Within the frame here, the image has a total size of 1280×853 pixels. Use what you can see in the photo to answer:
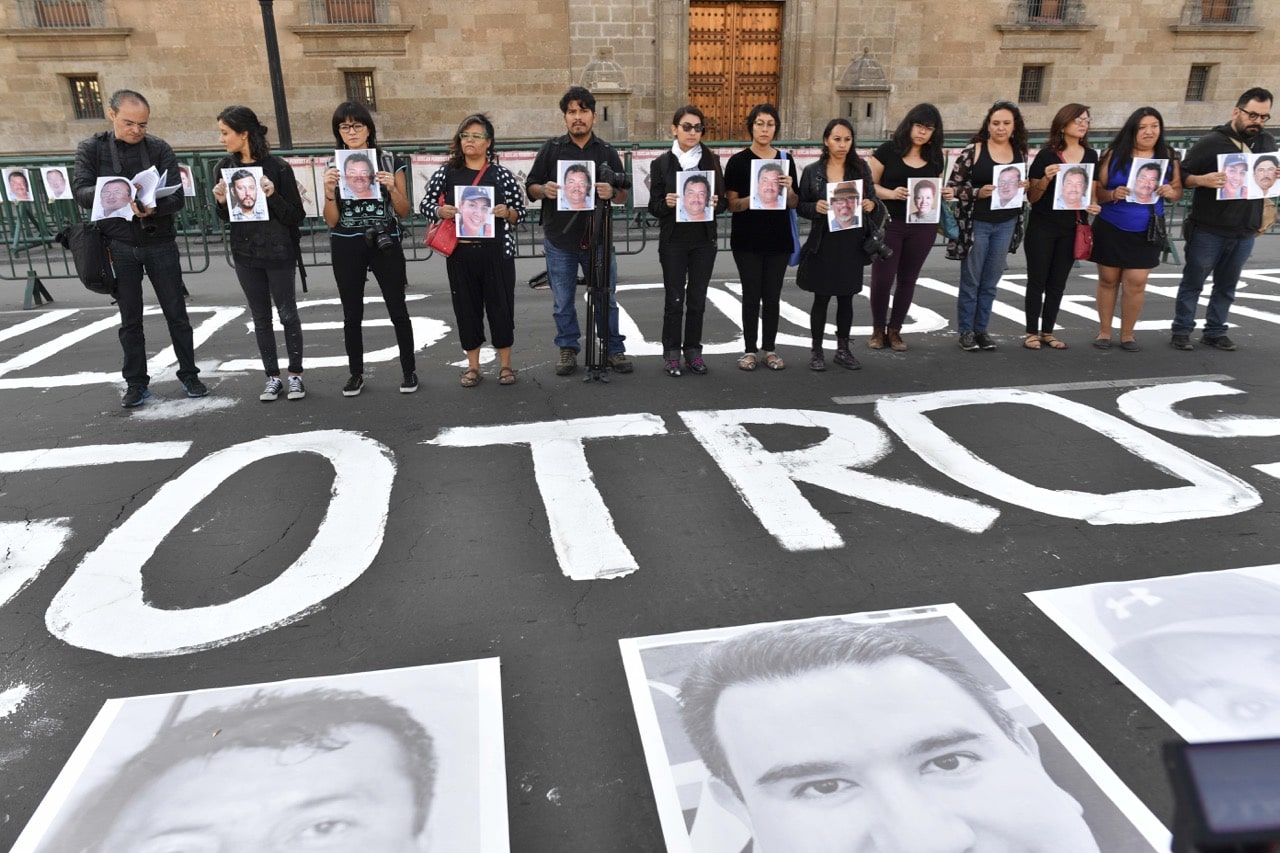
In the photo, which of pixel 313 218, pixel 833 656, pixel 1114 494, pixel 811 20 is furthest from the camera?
pixel 811 20

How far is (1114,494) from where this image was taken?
450 cm

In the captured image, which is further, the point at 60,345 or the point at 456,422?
the point at 60,345

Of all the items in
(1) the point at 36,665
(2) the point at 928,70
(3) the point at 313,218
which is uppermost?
(2) the point at 928,70

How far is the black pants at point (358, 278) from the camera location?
588 centimetres

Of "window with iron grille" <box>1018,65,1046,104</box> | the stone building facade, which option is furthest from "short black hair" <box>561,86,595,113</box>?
"window with iron grille" <box>1018,65,1046,104</box>

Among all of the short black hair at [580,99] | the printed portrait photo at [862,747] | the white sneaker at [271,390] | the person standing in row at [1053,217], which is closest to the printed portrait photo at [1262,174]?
the person standing in row at [1053,217]

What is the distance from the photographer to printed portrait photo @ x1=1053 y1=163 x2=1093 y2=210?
6621 millimetres

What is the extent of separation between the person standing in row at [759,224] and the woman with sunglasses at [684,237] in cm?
14

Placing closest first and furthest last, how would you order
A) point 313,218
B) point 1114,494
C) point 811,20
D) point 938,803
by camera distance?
point 938,803 → point 1114,494 → point 313,218 → point 811,20

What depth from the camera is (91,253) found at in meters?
5.70

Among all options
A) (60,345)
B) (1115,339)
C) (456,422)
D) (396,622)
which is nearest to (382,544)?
(396,622)

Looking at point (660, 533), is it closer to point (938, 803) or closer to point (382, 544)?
point (382, 544)

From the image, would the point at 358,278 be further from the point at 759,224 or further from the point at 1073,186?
the point at 1073,186

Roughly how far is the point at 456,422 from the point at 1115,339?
5700 mm
